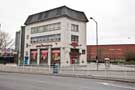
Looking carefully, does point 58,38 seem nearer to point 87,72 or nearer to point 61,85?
point 87,72

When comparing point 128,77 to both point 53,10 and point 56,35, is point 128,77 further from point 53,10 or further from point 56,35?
point 53,10

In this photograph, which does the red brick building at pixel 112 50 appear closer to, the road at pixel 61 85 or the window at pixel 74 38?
the window at pixel 74 38

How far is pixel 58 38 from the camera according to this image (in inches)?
2029

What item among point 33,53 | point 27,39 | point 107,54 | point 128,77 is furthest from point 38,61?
point 107,54

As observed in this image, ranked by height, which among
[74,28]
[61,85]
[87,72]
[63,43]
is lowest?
[61,85]

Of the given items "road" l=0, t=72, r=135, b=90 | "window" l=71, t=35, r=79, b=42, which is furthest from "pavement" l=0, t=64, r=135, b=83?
"window" l=71, t=35, r=79, b=42

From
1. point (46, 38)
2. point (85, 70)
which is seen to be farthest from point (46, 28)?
point (85, 70)

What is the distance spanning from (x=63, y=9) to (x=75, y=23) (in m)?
4.62

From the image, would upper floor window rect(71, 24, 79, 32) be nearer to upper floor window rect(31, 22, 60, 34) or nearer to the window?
the window

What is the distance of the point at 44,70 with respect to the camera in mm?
30875

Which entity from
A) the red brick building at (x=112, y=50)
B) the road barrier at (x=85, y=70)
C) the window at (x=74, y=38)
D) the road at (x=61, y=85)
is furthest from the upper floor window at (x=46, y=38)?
the red brick building at (x=112, y=50)

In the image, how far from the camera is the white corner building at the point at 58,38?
5072 centimetres

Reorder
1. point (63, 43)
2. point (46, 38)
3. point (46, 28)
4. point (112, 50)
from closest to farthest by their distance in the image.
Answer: point (63, 43) → point (46, 38) → point (46, 28) → point (112, 50)

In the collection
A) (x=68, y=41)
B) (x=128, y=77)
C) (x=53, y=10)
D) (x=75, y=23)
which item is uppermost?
(x=53, y=10)
